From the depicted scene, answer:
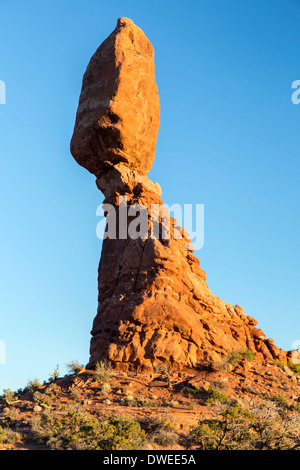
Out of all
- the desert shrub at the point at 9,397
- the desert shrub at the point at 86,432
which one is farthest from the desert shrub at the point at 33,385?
the desert shrub at the point at 86,432

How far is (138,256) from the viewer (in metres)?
23.9

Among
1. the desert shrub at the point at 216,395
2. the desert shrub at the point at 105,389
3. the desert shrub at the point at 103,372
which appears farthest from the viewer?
the desert shrub at the point at 103,372

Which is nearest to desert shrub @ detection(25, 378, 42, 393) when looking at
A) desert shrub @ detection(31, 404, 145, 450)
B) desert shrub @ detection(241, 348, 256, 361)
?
desert shrub @ detection(31, 404, 145, 450)

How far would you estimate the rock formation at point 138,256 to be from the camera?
2158 centimetres

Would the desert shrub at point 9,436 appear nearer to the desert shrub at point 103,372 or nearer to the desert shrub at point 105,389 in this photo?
the desert shrub at point 105,389

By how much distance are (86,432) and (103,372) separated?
16.5 ft

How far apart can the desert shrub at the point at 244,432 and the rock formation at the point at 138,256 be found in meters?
5.01

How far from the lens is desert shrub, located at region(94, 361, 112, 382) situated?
19.9m

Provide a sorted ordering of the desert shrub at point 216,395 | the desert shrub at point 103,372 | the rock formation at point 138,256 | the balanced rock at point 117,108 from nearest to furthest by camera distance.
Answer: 1. the desert shrub at point 216,395
2. the desert shrub at point 103,372
3. the rock formation at point 138,256
4. the balanced rock at point 117,108

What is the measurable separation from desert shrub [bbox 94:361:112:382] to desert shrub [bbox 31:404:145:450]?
3427 mm

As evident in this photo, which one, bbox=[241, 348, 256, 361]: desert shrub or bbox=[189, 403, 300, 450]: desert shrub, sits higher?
bbox=[241, 348, 256, 361]: desert shrub

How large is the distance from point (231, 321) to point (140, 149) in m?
10.5

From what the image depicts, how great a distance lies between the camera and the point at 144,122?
27891 mm

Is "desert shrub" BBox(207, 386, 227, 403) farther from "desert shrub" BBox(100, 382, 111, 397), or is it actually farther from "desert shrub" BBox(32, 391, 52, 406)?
"desert shrub" BBox(32, 391, 52, 406)
